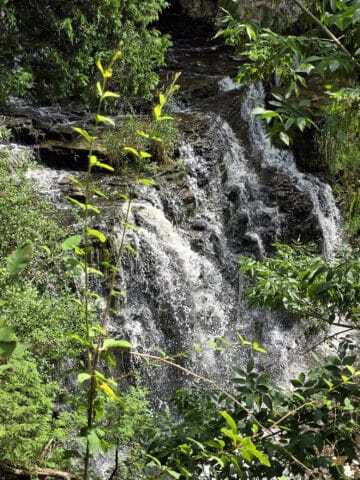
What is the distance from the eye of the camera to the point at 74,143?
7602mm

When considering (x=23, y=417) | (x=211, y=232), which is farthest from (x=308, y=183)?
(x=23, y=417)

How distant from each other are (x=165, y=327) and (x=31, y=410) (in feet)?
11.4

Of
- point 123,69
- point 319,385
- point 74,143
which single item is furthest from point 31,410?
point 123,69

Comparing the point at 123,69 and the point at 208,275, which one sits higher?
the point at 123,69

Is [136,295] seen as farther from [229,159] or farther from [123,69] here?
[123,69]

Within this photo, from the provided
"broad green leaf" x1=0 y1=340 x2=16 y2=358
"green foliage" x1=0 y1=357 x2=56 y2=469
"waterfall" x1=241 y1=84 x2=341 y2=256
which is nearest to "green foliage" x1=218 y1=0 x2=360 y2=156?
"broad green leaf" x1=0 y1=340 x2=16 y2=358

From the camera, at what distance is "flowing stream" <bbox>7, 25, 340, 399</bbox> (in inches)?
232

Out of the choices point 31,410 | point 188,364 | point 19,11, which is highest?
point 19,11

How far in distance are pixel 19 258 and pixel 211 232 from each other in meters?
5.85

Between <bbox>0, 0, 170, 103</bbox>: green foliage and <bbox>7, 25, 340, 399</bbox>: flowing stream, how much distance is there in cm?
121

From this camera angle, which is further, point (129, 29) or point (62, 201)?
point (129, 29)

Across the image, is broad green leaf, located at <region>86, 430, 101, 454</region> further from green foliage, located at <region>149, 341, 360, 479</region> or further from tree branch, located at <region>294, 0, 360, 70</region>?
tree branch, located at <region>294, 0, 360, 70</region>

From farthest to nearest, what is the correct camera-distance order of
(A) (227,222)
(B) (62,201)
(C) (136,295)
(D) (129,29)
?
(D) (129,29)
(A) (227,222)
(B) (62,201)
(C) (136,295)

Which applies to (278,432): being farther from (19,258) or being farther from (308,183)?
(308,183)
